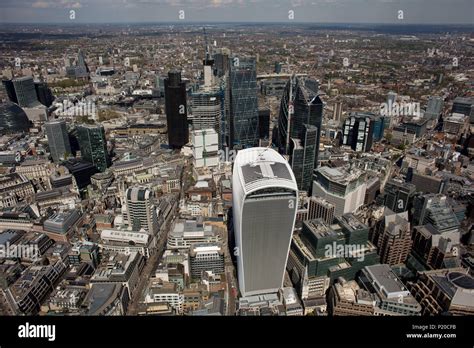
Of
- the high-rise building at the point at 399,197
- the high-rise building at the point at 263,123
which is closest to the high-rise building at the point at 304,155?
the high-rise building at the point at 399,197

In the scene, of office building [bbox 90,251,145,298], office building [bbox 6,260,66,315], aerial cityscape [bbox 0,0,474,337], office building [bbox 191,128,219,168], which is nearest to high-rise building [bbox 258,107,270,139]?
aerial cityscape [bbox 0,0,474,337]

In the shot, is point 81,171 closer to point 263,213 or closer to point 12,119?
point 12,119

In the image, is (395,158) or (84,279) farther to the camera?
(395,158)

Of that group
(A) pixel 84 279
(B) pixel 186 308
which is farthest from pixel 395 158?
(A) pixel 84 279

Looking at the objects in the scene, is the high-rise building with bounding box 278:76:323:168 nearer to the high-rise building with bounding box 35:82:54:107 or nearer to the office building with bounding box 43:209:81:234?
the office building with bounding box 43:209:81:234

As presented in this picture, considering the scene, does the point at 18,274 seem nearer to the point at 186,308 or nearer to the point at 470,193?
the point at 186,308

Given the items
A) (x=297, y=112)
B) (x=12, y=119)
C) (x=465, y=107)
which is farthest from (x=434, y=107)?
(x=12, y=119)

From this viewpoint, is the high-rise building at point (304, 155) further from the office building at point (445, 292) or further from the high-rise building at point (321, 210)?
the office building at point (445, 292)
